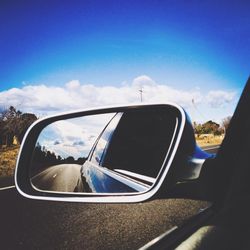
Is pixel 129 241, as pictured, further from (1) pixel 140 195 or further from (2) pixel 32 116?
(2) pixel 32 116

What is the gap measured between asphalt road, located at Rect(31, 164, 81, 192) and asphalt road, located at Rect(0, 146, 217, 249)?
10.2 ft

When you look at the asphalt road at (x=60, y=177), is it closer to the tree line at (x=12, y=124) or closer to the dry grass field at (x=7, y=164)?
the dry grass field at (x=7, y=164)

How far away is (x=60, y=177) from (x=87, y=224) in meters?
5.06

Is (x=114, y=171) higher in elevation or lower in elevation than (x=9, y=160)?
higher

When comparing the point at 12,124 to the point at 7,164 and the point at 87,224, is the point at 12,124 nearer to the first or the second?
the point at 7,164

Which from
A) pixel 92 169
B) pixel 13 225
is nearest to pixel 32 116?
pixel 13 225

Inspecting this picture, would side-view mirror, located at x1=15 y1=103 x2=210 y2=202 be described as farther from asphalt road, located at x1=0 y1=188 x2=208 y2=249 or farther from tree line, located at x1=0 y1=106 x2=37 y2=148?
tree line, located at x1=0 y1=106 x2=37 y2=148

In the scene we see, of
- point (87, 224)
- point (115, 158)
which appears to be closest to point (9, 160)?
point (87, 224)

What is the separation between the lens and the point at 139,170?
5.86ft

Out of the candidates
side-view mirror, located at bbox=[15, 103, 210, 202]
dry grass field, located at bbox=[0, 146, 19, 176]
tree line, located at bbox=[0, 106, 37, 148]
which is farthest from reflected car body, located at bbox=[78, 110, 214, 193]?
tree line, located at bbox=[0, 106, 37, 148]

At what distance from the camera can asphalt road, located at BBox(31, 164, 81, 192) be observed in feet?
5.99

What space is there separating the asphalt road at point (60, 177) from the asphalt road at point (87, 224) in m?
3.12

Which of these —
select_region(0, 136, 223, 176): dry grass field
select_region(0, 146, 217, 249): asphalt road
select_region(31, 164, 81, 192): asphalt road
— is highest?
select_region(31, 164, 81, 192): asphalt road

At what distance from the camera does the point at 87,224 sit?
6.21 meters
